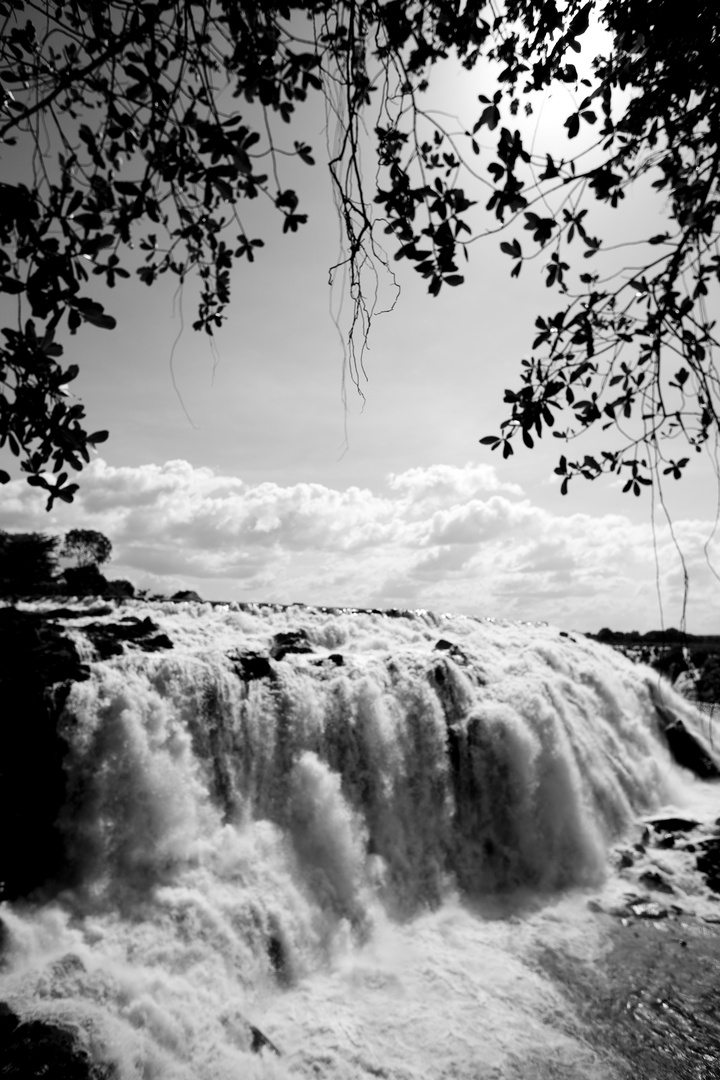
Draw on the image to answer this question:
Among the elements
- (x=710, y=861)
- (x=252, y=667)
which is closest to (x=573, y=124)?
(x=252, y=667)

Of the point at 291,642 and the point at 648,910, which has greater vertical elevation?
the point at 291,642

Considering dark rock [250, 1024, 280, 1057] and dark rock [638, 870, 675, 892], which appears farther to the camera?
dark rock [638, 870, 675, 892]

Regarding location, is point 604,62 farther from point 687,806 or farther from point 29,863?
point 687,806

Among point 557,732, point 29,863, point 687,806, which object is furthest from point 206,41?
point 687,806

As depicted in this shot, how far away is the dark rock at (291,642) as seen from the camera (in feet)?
37.0

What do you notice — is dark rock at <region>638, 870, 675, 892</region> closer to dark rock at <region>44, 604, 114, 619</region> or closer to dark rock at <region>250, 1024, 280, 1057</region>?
dark rock at <region>250, 1024, 280, 1057</region>

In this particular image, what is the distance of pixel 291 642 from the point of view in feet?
39.9

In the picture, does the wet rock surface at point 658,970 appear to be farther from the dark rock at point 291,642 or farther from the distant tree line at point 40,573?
the distant tree line at point 40,573

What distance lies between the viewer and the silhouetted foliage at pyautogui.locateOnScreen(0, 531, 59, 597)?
82.4 feet

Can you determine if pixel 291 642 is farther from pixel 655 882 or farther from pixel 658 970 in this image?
pixel 658 970

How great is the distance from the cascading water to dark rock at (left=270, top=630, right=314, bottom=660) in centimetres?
8

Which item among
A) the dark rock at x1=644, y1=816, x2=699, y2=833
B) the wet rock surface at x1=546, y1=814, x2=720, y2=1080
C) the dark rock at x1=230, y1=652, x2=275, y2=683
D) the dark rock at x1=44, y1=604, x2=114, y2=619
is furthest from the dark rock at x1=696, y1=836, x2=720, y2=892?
the dark rock at x1=44, y1=604, x2=114, y2=619

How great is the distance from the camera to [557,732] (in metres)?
11.3

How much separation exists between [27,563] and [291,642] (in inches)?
811
